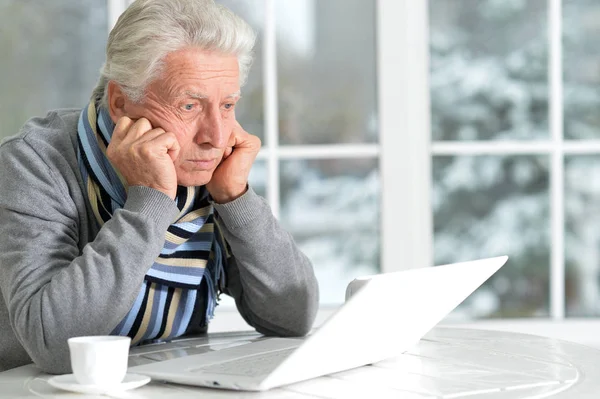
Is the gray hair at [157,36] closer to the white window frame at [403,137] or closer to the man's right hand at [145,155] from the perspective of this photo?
the man's right hand at [145,155]

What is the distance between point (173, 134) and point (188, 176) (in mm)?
92

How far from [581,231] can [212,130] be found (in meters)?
2.10

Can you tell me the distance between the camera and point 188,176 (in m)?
1.70

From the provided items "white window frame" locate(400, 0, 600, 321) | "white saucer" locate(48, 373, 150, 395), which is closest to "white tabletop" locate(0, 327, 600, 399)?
"white saucer" locate(48, 373, 150, 395)

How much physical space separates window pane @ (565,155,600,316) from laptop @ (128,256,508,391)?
6.59ft

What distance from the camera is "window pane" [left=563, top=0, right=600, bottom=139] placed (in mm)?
3373

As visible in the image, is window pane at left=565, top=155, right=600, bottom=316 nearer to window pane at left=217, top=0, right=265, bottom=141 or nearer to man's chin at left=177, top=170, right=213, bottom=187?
window pane at left=217, top=0, right=265, bottom=141

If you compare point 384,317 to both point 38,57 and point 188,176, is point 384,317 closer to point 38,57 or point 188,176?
point 188,176

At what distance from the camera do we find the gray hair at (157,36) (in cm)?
165

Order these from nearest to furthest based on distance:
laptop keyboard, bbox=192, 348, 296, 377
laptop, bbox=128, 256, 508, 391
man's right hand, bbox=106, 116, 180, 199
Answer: laptop, bbox=128, 256, 508, 391
laptop keyboard, bbox=192, 348, 296, 377
man's right hand, bbox=106, 116, 180, 199

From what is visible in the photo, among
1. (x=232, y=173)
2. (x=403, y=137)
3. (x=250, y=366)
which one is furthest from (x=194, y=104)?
(x=403, y=137)

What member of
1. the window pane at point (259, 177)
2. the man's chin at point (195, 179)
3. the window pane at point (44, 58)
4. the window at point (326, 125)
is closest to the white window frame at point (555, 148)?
the window at point (326, 125)

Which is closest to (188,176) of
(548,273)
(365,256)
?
(365,256)

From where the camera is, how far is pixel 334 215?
348cm
